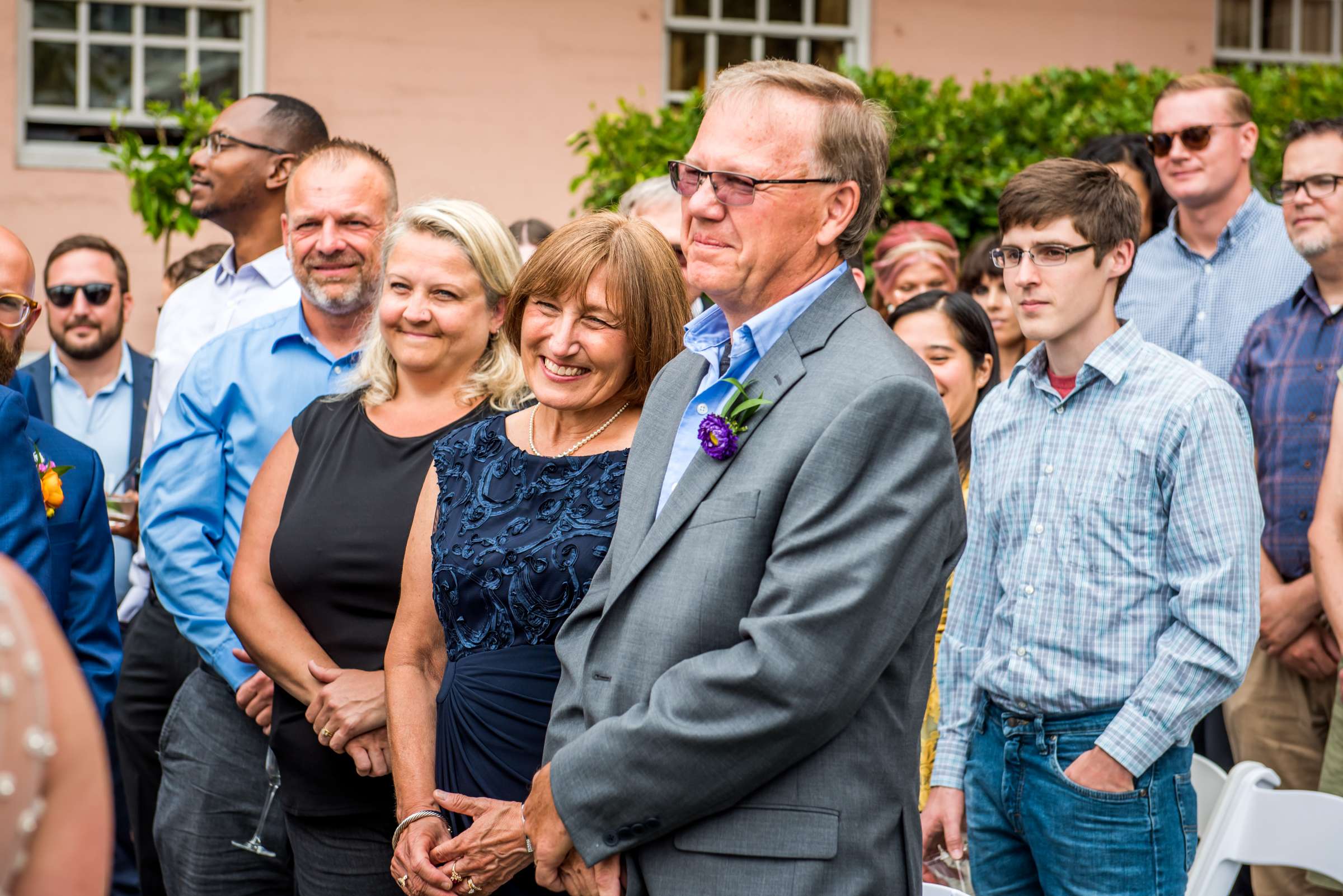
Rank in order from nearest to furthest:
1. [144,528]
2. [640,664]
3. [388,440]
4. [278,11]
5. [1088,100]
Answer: [640,664], [388,440], [144,528], [1088,100], [278,11]

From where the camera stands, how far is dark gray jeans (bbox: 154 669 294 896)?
358cm

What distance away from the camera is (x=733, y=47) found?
9.73 meters

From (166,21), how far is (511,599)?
7.32 m

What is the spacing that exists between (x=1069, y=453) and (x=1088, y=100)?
16.8 ft

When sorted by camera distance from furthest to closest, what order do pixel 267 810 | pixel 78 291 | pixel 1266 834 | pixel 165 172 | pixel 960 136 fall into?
pixel 165 172
pixel 960 136
pixel 78 291
pixel 267 810
pixel 1266 834

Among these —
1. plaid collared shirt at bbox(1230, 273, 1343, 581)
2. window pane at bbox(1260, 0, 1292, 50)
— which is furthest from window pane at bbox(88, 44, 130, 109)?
window pane at bbox(1260, 0, 1292, 50)

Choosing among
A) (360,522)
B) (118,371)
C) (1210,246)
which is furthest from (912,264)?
(118,371)

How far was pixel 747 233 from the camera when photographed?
7.89 ft

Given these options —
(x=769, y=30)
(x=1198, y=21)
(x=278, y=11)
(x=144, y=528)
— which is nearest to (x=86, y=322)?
(x=278, y=11)

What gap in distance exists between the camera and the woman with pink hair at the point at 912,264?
18.0ft

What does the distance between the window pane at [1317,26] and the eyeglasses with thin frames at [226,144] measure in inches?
336

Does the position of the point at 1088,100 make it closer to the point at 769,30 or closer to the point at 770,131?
the point at 769,30

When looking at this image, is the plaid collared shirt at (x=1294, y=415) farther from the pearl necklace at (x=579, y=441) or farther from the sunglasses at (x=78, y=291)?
the sunglasses at (x=78, y=291)

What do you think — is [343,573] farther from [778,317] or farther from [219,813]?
[778,317]
